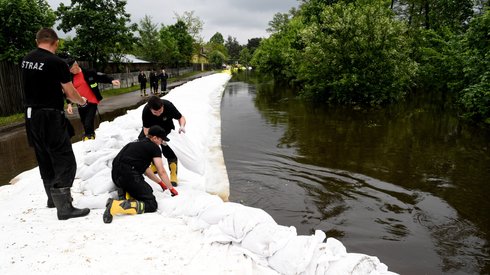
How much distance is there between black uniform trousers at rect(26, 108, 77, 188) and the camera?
340cm

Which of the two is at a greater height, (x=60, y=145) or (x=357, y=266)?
A: (x=60, y=145)

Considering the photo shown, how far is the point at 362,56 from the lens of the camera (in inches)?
524

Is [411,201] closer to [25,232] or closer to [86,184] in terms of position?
[86,184]

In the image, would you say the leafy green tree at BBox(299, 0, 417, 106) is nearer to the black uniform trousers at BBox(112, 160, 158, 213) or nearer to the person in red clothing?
the person in red clothing

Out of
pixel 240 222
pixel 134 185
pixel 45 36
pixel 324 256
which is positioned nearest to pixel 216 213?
pixel 240 222

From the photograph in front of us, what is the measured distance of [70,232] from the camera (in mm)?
3236

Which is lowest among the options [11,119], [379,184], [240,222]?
[379,184]

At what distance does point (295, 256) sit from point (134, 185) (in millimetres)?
1852

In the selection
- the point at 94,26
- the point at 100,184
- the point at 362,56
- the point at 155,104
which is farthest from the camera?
the point at 94,26

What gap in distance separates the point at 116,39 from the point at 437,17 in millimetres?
18229

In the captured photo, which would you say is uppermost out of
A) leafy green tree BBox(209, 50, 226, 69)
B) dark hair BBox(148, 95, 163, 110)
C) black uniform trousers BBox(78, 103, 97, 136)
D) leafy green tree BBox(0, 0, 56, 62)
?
leafy green tree BBox(209, 50, 226, 69)

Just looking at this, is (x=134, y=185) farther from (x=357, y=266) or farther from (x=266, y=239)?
(x=357, y=266)

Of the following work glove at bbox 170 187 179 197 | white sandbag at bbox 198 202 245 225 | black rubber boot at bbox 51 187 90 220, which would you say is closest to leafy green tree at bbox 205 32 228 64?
work glove at bbox 170 187 179 197

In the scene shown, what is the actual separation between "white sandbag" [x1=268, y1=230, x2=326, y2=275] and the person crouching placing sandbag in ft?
5.05
